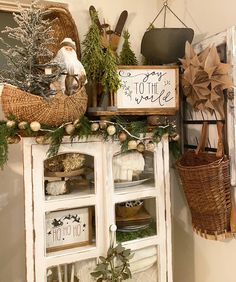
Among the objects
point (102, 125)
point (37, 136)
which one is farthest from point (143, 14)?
point (37, 136)

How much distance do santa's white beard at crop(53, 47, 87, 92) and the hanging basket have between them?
37cm

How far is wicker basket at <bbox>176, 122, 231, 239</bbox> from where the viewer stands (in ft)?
3.96

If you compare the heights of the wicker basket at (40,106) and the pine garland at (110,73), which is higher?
the pine garland at (110,73)

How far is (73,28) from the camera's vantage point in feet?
4.53

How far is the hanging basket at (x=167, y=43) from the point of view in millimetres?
1346

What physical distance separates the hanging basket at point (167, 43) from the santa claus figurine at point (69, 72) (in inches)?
14.5

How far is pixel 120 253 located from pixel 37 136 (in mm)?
554

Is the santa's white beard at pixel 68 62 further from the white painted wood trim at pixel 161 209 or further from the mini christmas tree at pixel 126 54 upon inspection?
the white painted wood trim at pixel 161 209

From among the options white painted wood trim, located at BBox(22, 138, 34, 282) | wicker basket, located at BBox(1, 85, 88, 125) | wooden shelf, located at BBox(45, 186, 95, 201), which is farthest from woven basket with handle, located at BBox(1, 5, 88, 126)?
wooden shelf, located at BBox(45, 186, 95, 201)

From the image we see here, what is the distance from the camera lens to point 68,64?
1.17m

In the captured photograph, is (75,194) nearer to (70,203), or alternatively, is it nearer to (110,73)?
(70,203)

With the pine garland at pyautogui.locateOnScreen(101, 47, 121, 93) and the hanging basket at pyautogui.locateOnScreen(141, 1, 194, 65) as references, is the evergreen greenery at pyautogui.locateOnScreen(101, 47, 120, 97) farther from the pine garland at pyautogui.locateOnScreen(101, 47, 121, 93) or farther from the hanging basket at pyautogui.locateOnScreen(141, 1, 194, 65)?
the hanging basket at pyautogui.locateOnScreen(141, 1, 194, 65)

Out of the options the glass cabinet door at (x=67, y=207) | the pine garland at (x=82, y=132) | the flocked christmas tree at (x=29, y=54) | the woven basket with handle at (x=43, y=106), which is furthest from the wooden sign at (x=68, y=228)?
the flocked christmas tree at (x=29, y=54)

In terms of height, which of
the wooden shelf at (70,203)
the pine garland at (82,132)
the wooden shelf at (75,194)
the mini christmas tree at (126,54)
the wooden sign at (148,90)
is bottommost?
the wooden shelf at (70,203)
